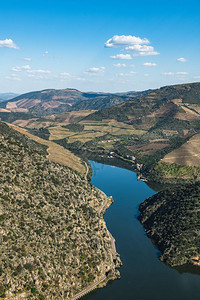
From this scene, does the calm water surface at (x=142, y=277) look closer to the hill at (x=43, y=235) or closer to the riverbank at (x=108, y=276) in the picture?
the riverbank at (x=108, y=276)

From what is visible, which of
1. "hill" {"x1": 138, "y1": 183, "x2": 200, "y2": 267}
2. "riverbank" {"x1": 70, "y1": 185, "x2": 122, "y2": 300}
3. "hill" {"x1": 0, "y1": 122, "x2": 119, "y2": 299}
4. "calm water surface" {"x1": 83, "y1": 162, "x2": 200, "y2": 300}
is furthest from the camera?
"hill" {"x1": 138, "y1": 183, "x2": 200, "y2": 267}

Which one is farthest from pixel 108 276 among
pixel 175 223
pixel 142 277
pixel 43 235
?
pixel 175 223

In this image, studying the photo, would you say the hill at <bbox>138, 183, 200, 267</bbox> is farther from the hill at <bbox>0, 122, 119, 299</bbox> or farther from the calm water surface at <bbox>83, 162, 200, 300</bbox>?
the hill at <bbox>0, 122, 119, 299</bbox>

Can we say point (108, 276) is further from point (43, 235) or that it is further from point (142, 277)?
point (43, 235)

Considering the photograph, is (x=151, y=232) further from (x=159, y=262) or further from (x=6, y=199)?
(x=6, y=199)

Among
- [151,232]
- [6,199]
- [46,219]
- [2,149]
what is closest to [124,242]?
[151,232]

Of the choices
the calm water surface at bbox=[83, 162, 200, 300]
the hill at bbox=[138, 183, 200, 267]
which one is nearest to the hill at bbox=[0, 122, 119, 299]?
the calm water surface at bbox=[83, 162, 200, 300]
